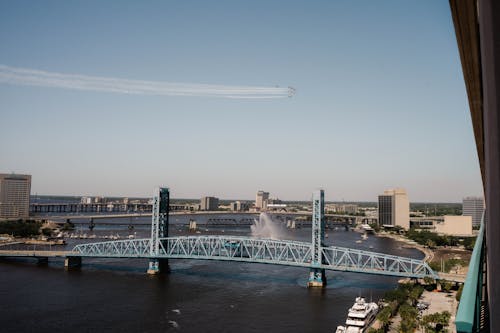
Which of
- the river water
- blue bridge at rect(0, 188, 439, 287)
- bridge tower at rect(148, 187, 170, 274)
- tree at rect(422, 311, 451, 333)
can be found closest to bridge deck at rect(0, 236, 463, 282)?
blue bridge at rect(0, 188, 439, 287)

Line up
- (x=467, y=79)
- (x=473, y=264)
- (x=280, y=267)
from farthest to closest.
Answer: (x=280, y=267) → (x=473, y=264) → (x=467, y=79)

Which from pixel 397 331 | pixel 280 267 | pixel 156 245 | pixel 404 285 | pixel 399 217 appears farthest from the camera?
pixel 399 217

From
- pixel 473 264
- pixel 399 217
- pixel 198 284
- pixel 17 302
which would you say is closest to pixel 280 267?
pixel 198 284

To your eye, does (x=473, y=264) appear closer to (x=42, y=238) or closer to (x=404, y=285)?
(x=404, y=285)

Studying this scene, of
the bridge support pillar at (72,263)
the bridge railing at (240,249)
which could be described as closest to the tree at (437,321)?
the bridge railing at (240,249)

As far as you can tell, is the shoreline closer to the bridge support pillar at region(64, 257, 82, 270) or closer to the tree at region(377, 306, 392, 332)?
the tree at region(377, 306, 392, 332)

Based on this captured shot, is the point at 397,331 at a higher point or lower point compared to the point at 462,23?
lower

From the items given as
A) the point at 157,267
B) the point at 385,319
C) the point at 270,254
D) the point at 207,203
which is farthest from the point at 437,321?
the point at 207,203

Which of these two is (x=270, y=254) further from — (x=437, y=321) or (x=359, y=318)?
Result: (x=437, y=321)
